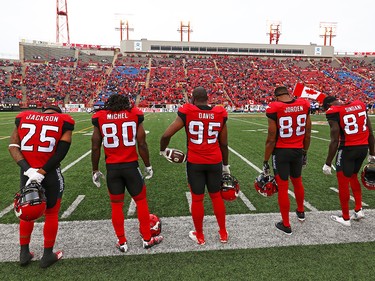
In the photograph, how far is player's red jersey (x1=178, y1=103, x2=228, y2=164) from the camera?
335cm

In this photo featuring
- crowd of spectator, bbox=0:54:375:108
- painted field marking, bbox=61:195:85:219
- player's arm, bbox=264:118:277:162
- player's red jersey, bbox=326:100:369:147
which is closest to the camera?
player's arm, bbox=264:118:277:162

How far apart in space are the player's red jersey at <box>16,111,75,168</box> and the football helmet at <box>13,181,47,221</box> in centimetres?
32

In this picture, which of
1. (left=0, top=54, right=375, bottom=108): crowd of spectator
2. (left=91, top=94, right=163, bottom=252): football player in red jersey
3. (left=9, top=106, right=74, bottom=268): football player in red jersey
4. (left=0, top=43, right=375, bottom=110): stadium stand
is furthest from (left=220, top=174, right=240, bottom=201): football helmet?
(left=0, top=54, right=375, bottom=108): crowd of spectator

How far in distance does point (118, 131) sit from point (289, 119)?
224cm

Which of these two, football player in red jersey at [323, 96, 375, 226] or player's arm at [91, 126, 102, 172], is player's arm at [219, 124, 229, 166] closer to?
player's arm at [91, 126, 102, 172]

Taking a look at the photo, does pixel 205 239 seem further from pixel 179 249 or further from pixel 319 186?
pixel 319 186

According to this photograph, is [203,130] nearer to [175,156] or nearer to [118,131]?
[175,156]

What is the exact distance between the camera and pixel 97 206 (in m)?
4.85

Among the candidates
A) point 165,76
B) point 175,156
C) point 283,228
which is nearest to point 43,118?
point 175,156

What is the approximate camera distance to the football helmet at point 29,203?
9.18 feet

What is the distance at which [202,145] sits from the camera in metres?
3.46

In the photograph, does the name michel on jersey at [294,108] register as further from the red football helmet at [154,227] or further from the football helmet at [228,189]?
the red football helmet at [154,227]

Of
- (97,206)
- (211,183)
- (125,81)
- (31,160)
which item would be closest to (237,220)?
(211,183)

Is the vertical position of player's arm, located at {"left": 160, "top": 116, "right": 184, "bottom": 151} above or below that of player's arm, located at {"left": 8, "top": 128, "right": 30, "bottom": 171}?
above
